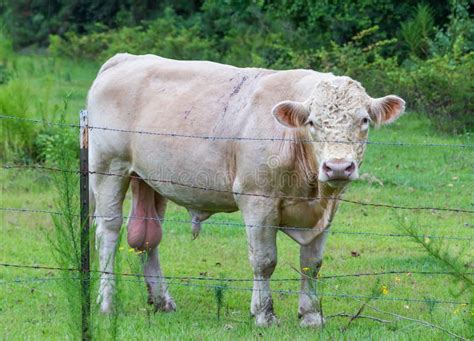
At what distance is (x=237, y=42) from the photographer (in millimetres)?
21125

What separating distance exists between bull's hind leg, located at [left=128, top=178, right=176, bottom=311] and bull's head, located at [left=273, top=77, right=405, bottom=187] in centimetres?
150

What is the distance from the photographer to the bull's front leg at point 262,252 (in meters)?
7.04

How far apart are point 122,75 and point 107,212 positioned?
42.7 inches

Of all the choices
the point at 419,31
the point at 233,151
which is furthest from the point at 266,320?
the point at 419,31

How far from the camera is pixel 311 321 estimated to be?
706cm

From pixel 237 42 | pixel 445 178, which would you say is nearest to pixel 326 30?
pixel 237 42

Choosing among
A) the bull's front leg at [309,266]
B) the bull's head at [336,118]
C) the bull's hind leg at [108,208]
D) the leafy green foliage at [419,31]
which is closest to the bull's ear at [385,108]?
the bull's head at [336,118]

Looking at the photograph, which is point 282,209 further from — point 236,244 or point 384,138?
point 384,138

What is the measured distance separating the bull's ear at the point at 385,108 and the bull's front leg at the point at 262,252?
0.93 metres

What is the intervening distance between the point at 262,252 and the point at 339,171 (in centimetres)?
107

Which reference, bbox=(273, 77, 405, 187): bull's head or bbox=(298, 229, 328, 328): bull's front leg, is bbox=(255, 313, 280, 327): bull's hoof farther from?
bbox=(273, 77, 405, 187): bull's head

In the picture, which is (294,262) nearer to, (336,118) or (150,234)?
(150,234)

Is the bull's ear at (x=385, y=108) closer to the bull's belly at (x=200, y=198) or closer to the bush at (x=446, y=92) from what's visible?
the bull's belly at (x=200, y=198)

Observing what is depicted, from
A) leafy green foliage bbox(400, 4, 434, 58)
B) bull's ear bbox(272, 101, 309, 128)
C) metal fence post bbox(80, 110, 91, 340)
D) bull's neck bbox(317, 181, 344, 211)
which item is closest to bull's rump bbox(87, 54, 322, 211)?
bull's ear bbox(272, 101, 309, 128)
